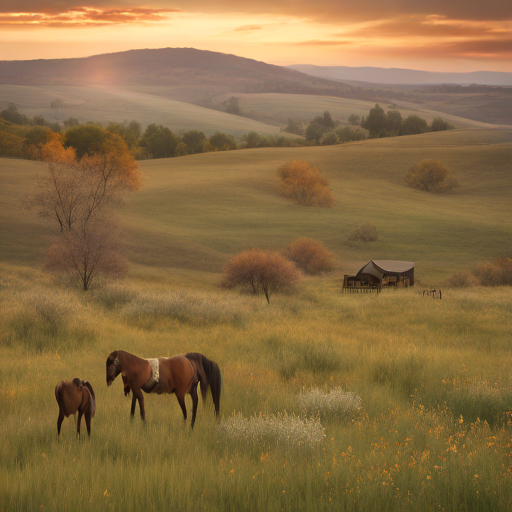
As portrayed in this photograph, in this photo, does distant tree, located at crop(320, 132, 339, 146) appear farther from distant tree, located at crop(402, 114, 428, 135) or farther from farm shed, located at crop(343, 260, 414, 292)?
farm shed, located at crop(343, 260, 414, 292)

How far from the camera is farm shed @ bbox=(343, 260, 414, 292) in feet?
136

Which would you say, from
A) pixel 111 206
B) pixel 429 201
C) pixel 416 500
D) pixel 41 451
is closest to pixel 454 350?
pixel 416 500

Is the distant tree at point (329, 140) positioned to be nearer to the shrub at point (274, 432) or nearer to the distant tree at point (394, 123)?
the distant tree at point (394, 123)

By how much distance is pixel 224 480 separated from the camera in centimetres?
500

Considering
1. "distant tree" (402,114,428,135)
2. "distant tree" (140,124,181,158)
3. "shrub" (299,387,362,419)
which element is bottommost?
"shrub" (299,387,362,419)

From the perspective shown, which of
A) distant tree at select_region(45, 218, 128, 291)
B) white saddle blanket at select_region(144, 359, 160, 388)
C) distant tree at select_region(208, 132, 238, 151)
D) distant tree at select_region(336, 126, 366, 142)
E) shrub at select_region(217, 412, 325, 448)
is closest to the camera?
white saddle blanket at select_region(144, 359, 160, 388)

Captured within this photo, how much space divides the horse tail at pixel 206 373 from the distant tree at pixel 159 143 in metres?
112

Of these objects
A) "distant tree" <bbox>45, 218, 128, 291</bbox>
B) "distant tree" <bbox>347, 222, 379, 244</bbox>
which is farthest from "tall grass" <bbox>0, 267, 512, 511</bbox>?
"distant tree" <bbox>347, 222, 379, 244</bbox>

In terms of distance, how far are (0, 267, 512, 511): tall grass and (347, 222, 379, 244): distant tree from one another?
44172mm

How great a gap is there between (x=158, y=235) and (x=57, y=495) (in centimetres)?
4851

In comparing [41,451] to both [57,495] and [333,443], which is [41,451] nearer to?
[57,495]

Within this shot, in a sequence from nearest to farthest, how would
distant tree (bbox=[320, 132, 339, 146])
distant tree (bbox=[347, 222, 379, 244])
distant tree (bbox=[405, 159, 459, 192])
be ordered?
1. distant tree (bbox=[347, 222, 379, 244])
2. distant tree (bbox=[405, 159, 459, 192])
3. distant tree (bbox=[320, 132, 339, 146])

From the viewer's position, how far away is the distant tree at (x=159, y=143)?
114 metres

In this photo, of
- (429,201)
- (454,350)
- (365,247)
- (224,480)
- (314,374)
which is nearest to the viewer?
(224,480)
